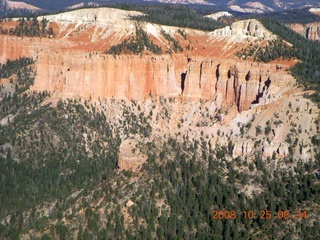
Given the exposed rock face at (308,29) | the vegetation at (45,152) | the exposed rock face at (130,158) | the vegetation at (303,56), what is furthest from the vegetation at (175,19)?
the exposed rock face at (130,158)

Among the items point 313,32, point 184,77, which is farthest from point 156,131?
point 313,32

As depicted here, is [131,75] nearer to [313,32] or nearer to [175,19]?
[175,19]

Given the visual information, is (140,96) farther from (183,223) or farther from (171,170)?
(183,223)

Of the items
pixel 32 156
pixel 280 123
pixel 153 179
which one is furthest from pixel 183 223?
pixel 32 156

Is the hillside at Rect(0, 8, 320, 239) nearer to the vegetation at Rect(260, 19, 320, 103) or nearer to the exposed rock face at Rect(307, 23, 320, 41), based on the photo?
the vegetation at Rect(260, 19, 320, 103)

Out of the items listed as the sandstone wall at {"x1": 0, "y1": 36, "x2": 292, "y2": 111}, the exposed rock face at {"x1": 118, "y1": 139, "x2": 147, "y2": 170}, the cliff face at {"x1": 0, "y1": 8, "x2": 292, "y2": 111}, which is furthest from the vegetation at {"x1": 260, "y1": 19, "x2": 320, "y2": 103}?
the exposed rock face at {"x1": 118, "y1": 139, "x2": 147, "y2": 170}

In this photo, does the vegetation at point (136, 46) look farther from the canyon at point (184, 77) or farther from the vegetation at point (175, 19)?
the vegetation at point (175, 19)
